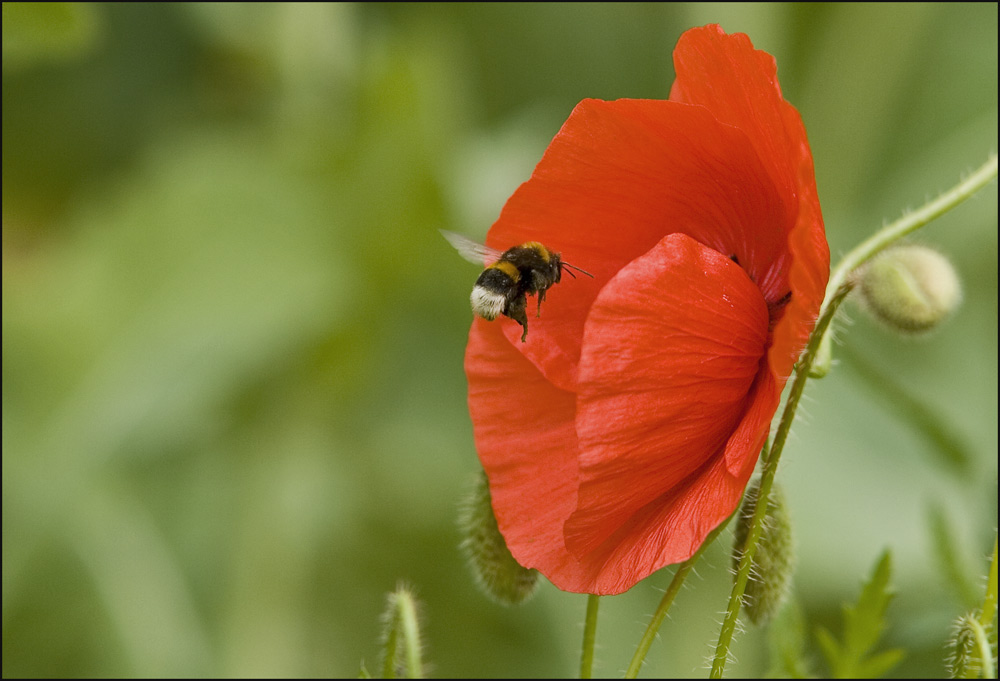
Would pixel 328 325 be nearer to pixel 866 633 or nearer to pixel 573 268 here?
pixel 573 268

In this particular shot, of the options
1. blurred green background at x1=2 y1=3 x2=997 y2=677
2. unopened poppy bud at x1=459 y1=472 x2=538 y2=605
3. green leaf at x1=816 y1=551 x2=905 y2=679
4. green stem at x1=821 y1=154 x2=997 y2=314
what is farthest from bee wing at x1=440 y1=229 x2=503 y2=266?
blurred green background at x1=2 y1=3 x2=997 y2=677

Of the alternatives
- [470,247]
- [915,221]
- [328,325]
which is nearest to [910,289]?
[915,221]

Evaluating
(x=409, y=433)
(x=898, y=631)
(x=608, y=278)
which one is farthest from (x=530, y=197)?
(x=409, y=433)

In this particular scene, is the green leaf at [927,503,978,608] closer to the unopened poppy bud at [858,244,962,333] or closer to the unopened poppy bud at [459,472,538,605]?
the unopened poppy bud at [858,244,962,333]

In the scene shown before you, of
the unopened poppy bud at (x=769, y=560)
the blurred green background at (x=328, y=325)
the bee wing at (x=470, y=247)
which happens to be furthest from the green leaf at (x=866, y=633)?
the blurred green background at (x=328, y=325)

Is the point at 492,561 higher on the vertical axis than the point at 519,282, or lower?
lower

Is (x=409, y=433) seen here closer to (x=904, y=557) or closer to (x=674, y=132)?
(x=904, y=557)
